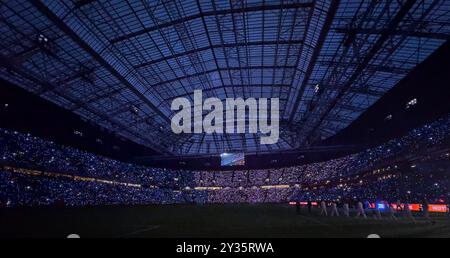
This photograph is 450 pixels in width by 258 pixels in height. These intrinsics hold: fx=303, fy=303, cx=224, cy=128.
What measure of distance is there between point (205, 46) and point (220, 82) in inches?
406

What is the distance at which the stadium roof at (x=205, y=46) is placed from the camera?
74.9 feet

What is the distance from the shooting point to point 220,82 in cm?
4356

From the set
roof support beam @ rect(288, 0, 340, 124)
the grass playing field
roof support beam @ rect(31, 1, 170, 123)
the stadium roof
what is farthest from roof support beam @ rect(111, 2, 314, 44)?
the grass playing field

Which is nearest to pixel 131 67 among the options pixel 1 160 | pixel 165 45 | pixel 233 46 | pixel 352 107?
pixel 165 45

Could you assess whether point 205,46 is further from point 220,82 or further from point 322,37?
point 322,37

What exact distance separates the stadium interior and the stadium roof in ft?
0.49

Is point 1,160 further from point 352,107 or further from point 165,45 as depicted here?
point 352,107

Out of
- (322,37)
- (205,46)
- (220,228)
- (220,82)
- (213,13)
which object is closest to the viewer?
(220,228)

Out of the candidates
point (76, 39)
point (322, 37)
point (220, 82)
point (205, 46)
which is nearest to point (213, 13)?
point (205, 46)

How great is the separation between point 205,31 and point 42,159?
29.6m

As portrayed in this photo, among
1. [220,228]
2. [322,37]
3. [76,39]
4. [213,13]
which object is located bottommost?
[220,228]
